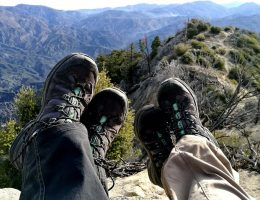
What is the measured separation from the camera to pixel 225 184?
86.0 inches

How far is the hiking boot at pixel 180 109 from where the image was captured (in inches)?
118

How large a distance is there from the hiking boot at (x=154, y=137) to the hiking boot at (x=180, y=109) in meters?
0.08

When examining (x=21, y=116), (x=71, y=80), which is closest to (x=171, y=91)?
(x=71, y=80)

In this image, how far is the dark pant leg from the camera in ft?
6.30

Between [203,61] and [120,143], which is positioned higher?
[120,143]

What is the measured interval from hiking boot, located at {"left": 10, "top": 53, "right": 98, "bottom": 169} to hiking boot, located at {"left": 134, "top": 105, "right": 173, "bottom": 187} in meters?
0.54

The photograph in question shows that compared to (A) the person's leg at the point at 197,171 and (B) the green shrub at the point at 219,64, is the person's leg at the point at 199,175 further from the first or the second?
(B) the green shrub at the point at 219,64

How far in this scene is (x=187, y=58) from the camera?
24.8 m

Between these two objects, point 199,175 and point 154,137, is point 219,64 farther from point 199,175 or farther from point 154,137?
point 199,175

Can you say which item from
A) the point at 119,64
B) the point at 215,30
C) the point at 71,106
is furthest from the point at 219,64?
the point at 71,106

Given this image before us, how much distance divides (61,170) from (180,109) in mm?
1588

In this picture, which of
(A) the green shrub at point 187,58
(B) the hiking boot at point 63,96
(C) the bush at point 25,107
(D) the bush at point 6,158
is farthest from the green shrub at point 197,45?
(B) the hiking boot at point 63,96

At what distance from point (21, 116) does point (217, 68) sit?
16.8 meters

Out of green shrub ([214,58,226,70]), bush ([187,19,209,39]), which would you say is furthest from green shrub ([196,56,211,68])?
bush ([187,19,209,39])
